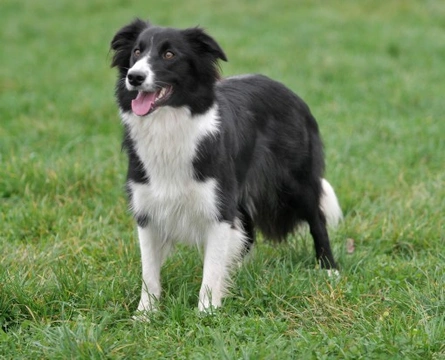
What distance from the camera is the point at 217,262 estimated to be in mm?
3973

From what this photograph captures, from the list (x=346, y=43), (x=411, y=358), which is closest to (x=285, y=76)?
(x=346, y=43)

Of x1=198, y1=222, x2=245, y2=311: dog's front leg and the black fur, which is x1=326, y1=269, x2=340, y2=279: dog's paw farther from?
x1=198, y1=222, x2=245, y2=311: dog's front leg

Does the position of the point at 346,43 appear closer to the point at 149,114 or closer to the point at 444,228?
the point at 444,228

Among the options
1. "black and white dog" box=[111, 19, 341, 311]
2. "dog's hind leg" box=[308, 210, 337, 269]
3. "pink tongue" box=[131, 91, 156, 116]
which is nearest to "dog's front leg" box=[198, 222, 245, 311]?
"black and white dog" box=[111, 19, 341, 311]

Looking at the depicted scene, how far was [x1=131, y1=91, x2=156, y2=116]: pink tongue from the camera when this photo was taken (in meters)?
3.66

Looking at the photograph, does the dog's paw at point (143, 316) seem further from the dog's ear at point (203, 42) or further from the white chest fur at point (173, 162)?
the dog's ear at point (203, 42)

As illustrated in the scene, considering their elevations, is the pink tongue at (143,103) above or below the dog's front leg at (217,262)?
above

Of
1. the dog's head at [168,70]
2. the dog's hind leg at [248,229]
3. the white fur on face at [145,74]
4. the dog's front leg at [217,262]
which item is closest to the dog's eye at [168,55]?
the dog's head at [168,70]

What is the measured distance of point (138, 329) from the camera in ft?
12.1

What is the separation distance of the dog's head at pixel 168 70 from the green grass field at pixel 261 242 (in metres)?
1.03

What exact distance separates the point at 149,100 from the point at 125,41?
50 cm

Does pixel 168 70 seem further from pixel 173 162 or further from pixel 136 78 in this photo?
pixel 173 162

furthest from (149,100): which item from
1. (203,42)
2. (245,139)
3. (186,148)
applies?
(245,139)

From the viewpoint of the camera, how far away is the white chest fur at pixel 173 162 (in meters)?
3.80
